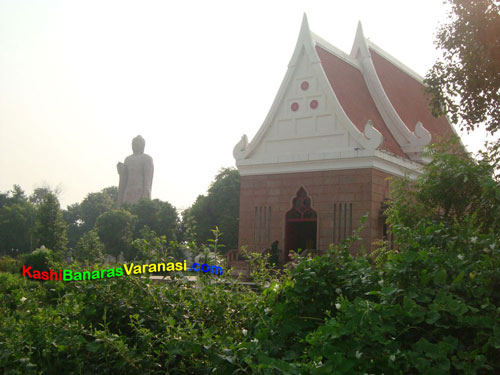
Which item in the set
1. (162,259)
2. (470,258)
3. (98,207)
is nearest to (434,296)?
(470,258)

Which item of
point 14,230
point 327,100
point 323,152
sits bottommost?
point 14,230

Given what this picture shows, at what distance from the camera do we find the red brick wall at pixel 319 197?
14727 mm

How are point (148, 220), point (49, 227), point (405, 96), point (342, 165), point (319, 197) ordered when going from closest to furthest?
1. point (342, 165)
2. point (319, 197)
3. point (405, 96)
4. point (49, 227)
5. point (148, 220)

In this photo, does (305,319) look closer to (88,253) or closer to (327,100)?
(88,253)

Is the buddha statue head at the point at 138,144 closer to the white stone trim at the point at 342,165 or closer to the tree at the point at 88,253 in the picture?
the white stone trim at the point at 342,165

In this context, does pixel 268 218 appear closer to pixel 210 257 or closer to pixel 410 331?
pixel 210 257

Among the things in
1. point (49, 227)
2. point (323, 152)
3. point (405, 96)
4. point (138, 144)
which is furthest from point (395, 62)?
point (138, 144)

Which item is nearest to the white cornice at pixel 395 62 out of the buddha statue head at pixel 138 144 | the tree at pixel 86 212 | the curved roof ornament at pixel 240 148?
the curved roof ornament at pixel 240 148

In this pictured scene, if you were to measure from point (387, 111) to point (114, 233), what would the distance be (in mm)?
18071

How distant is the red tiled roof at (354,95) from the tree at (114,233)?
17034 millimetres

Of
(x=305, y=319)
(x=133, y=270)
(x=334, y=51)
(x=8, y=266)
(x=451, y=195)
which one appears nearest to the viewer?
(x=305, y=319)

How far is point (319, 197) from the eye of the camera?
1560cm

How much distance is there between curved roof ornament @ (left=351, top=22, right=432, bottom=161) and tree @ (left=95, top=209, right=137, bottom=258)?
1705 centimetres

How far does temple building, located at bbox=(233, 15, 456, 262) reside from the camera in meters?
15.0
